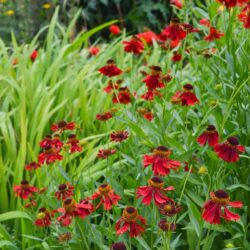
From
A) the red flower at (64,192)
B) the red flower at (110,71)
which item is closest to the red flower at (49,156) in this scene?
the red flower at (64,192)

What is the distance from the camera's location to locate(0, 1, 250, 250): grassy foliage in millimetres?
1404

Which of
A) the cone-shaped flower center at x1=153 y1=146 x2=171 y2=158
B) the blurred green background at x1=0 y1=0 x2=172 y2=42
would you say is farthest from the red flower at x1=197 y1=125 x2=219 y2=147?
the blurred green background at x1=0 y1=0 x2=172 y2=42

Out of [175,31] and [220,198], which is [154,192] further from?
[175,31]

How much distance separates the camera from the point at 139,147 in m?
1.90

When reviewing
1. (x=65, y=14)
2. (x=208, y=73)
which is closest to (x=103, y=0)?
(x=65, y=14)

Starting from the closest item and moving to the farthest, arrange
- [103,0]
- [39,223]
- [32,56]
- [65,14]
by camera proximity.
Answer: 1. [39,223]
2. [32,56]
3. [65,14]
4. [103,0]

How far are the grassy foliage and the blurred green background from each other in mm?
1417

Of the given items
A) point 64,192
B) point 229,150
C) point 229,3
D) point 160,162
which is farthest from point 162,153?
point 229,3

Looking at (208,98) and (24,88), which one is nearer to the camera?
(208,98)

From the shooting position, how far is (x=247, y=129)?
1521 mm

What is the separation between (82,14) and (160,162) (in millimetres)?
3354

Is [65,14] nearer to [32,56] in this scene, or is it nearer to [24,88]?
[32,56]

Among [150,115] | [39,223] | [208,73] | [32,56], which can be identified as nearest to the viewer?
[39,223]

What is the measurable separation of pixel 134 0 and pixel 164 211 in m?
4.28
